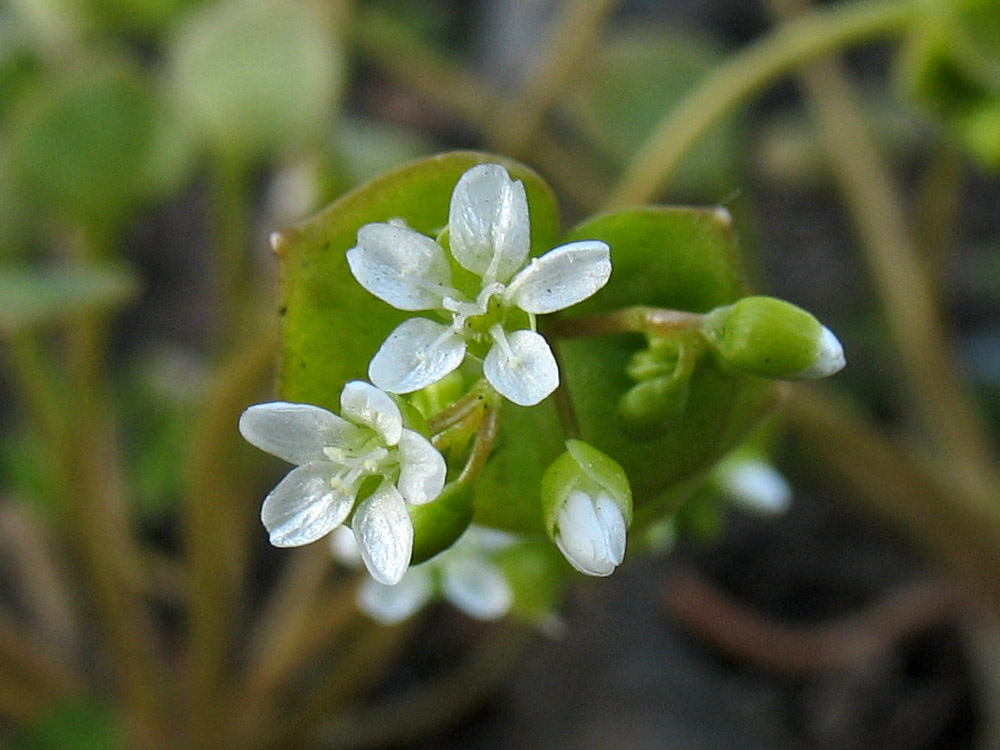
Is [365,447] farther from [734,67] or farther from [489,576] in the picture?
[734,67]

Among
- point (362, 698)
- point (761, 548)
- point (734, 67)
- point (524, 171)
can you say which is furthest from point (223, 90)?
point (761, 548)

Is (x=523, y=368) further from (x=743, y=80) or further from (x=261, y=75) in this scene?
(x=261, y=75)

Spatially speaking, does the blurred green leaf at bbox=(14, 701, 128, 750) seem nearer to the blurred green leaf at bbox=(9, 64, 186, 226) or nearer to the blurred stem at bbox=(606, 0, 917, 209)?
the blurred green leaf at bbox=(9, 64, 186, 226)

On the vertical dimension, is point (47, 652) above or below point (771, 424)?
below

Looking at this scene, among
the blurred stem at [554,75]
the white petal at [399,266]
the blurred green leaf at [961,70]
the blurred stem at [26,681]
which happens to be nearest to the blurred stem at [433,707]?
the blurred stem at [26,681]

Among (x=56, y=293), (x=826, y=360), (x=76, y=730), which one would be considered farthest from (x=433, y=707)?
(x=826, y=360)

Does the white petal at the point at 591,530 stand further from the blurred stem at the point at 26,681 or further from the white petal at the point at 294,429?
the blurred stem at the point at 26,681

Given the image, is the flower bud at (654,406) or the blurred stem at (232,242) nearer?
the flower bud at (654,406)
